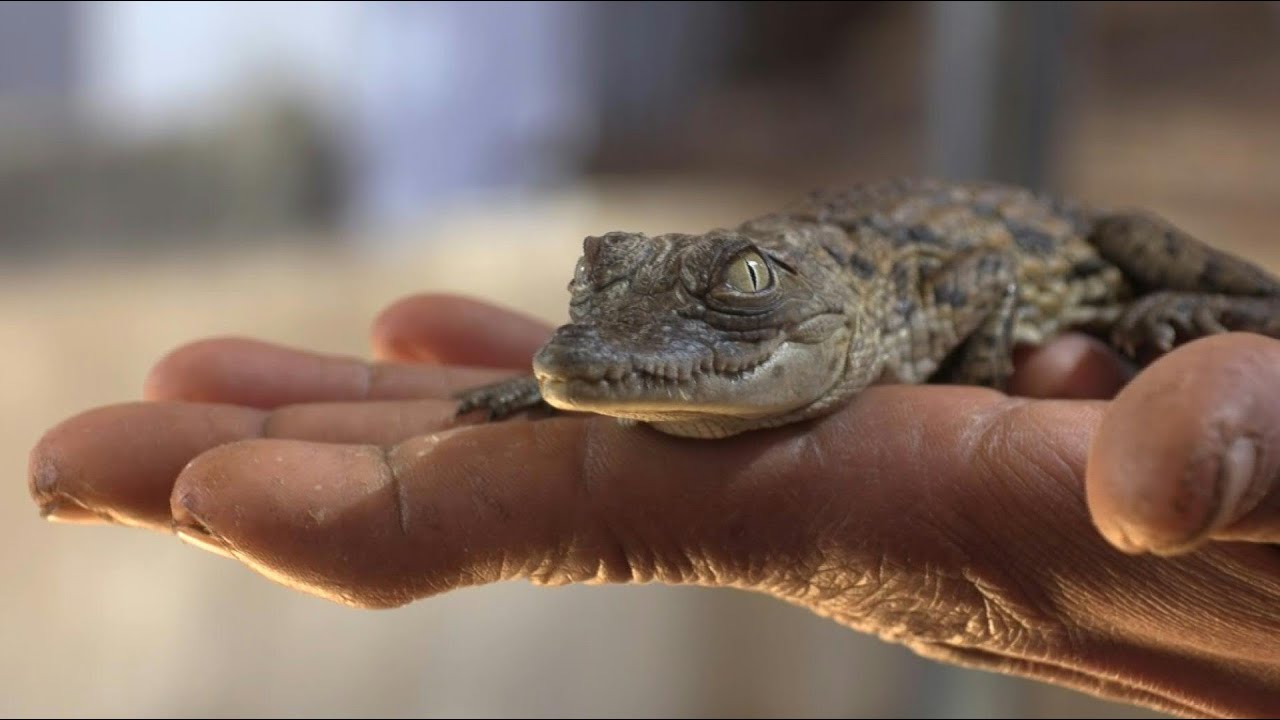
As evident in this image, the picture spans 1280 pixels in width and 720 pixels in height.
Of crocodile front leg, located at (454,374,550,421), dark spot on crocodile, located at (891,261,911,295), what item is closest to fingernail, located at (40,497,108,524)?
crocodile front leg, located at (454,374,550,421)

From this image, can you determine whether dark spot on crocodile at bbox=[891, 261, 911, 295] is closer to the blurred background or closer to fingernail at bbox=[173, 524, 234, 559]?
the blurred background

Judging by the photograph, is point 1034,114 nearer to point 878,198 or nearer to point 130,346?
point 878,198

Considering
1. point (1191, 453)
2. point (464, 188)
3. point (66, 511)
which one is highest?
point (1191, 453)

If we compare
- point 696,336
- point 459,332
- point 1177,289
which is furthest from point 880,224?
point 459,332

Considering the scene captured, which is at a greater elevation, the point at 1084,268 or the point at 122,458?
the point at 1084,268

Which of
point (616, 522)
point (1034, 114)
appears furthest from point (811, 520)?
point (1034, 114)

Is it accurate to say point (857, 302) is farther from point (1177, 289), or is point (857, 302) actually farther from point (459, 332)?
point (459, 332)
